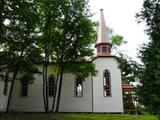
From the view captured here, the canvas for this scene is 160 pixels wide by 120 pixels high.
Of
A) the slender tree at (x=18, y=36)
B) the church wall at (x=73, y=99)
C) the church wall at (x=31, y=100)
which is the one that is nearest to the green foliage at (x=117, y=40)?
the church wall at (x=73, y=99)

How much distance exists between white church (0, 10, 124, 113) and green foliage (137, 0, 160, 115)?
18.4 metres

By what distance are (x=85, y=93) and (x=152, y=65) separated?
2062 cm

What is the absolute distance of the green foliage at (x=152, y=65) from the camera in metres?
8.07

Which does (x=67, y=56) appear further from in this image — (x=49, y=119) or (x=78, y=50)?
(x=49, y=119)

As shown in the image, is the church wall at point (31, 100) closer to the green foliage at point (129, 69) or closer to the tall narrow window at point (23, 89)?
the tall narrow window at point (23, 89)

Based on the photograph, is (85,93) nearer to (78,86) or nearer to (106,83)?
(78,86)

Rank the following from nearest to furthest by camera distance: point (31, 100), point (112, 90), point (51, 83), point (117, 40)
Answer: point (112, 90) → point (31, 100) → point (51, 83) → point (117, 40)

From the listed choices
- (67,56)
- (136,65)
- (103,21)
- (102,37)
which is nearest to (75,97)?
(67,56)

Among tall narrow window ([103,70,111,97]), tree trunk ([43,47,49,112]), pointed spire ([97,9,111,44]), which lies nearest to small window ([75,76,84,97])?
tall narrow window ([103,70,111,97])

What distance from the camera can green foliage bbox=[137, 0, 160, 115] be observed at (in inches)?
318

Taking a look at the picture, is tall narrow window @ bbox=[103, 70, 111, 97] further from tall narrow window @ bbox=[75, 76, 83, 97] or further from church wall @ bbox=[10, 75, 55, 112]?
church wall @ bbox=[10, 75, 55, 112]

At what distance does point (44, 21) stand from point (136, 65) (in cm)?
1819

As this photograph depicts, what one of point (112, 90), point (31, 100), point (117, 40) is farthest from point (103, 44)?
point (117, 40)

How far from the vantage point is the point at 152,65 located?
8445mm
